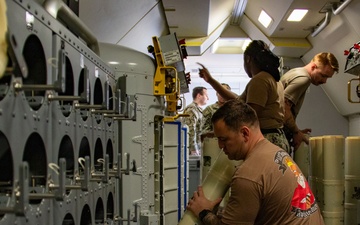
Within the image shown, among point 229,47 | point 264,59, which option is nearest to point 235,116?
point 264,59

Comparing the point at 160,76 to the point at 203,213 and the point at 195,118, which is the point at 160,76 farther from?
the point at 195,118

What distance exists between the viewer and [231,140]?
2818 millimetres

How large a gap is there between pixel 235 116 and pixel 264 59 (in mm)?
1135

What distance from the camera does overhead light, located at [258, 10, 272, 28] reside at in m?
6.97

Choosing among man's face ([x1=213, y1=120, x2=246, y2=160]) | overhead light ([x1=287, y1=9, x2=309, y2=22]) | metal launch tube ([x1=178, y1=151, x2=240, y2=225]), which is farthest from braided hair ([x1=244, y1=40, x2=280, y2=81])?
overhead light ([x1=287, y1=9, x2=309, y2=22])

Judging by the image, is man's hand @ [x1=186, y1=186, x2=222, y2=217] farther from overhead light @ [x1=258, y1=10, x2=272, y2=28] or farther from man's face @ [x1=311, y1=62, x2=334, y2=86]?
overhead light @ [x1=258, y1=10, x2=272, y2=28]

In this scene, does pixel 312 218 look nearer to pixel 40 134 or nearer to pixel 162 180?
pixel 40 134

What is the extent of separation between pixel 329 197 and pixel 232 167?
5.42ft

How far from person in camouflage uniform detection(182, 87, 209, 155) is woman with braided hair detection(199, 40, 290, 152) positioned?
4.12 m

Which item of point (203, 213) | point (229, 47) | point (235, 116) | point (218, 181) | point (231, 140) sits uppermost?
point (229, 47)

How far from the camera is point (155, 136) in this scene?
468 centimetres

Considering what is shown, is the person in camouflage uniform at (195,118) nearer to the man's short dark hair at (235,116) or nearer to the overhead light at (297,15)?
the overhead light at (297,15)

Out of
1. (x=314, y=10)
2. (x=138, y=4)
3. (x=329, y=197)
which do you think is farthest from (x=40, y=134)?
(x=314, y=10)

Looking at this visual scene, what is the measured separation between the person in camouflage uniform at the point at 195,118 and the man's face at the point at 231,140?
5.01 metres
